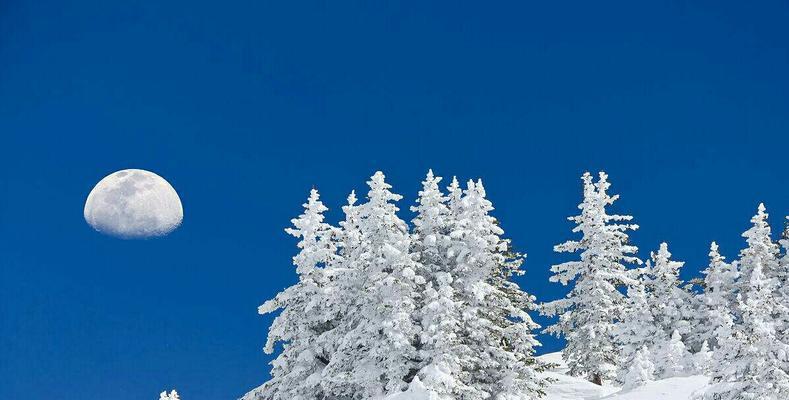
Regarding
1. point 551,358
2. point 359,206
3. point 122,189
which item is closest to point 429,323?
point 359,206

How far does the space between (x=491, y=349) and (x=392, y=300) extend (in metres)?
4.95

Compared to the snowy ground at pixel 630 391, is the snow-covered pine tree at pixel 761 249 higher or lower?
higher

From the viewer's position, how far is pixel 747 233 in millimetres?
56938

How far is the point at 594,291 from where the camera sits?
51.9m

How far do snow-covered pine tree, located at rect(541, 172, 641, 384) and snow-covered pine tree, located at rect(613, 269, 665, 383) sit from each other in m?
1.69

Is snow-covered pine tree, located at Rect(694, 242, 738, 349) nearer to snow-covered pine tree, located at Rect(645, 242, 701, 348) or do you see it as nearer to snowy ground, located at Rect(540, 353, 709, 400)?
snow-covered pine tree, located at Rect(645, 242, 701, 348)

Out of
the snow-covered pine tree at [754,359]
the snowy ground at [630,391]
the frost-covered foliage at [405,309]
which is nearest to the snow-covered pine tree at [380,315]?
the frost-covered foliage at [405,309]

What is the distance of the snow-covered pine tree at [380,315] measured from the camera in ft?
121

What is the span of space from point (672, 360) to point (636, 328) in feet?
15.7

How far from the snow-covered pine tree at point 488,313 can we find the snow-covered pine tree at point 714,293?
22.2 metres

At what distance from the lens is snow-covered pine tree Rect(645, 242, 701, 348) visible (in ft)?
Answer: 189

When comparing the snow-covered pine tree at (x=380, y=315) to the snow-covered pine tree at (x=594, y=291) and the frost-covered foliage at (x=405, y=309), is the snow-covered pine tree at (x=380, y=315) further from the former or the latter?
the snow-covered pine tree at (x=594, y=291)

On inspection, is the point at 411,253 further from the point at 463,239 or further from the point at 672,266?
the point at 672,266

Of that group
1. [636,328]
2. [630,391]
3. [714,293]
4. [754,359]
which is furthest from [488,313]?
[714,293]
